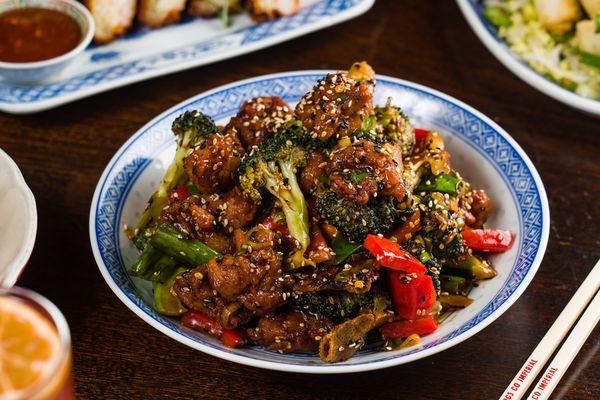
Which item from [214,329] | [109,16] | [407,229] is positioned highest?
[407,229]

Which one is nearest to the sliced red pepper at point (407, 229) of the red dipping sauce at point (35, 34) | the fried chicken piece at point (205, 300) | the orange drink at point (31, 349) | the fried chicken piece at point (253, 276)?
the fried chicken piece at point (253, 276)

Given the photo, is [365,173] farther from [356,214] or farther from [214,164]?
[214,164]

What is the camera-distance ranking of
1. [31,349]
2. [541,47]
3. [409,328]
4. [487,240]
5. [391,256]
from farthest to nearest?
[541,47]
[487,240]
[409,328]
[391,256]
[31,349]

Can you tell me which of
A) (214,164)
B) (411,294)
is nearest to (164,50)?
(214,164)

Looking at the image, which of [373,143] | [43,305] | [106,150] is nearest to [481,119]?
[373,143]

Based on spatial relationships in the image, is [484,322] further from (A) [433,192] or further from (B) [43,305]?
(B) [43,305]

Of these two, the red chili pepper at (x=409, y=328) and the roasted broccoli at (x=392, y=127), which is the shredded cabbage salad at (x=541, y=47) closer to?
the roasted broccoli at (x=392, y=127)
